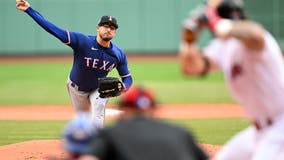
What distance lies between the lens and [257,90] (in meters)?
5.32

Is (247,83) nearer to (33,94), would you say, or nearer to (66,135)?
(66,135)

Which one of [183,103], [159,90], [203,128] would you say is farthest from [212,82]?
[203,128]

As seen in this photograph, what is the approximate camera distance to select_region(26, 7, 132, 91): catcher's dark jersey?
10445mm

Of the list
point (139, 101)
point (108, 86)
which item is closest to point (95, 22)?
point (108, 86)

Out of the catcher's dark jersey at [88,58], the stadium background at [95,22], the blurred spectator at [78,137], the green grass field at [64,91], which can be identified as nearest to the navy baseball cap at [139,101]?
the blurred spectator at [78,137]

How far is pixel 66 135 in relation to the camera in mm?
4402

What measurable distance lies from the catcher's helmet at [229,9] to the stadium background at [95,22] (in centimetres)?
2604

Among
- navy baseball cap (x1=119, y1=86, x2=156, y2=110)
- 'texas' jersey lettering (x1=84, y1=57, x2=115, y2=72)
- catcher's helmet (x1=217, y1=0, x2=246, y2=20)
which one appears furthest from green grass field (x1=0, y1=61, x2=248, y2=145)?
navy baseball cap (x1=119, y1=86, x2=156, y2=110)

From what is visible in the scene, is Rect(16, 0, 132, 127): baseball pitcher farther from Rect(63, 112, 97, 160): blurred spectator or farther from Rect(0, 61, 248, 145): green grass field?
Rect(63, 112, 97, 160): blurred spectator

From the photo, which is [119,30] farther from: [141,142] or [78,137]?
[141,142]

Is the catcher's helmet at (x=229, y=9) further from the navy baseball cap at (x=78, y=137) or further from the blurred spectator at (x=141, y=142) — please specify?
the navy baseball cap at (x=78, y=137)

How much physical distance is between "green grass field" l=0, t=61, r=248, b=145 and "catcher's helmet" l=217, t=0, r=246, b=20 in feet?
21.2

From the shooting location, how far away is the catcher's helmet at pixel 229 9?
521cm

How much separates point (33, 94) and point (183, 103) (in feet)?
17.4
